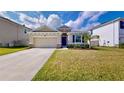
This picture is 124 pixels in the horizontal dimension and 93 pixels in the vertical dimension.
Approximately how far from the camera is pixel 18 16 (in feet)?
158

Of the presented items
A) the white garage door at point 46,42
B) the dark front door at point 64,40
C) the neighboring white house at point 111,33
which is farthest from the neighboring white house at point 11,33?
the neighboring white house at point 111,33

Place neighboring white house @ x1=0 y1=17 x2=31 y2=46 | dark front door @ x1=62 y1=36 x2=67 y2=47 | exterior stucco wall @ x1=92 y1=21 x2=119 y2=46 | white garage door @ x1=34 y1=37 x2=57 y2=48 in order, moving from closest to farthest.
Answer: neighboring white house @ x1=0 y1=17 x2=31 y2=46 → white garage door @ x1=34 y1=37 x2=57 y2=48 → exterior stucco wall @ x1=92 y1=21 x2=119 y2=46 → dark front door @ x1=62 y1=36 x2=67 y2=47

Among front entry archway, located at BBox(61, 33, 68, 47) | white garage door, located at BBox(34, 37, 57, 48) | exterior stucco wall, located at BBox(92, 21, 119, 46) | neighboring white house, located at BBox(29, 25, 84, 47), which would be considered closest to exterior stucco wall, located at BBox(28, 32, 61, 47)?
neighboring white house, located at BBox(29, 25, 84, 47)

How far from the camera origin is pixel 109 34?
3588cm

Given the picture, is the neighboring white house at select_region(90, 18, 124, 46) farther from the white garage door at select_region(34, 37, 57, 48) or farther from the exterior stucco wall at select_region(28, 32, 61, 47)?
the white garage door at select_region(34, 37, 57, 48)

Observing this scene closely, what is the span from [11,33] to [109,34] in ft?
57.6

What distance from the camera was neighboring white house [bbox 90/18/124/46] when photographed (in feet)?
105

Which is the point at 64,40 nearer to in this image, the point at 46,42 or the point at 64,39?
the point at 64,39

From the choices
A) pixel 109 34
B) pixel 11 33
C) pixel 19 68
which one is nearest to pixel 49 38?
pixel 11 33

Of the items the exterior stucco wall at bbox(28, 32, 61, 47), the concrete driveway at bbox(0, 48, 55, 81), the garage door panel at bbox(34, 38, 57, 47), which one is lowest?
the concrete driveway at bbox(0, 48, 55, 81)

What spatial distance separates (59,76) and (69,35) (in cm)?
2488
